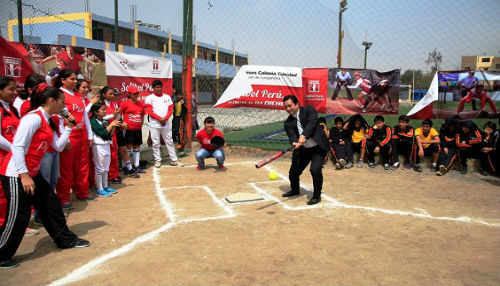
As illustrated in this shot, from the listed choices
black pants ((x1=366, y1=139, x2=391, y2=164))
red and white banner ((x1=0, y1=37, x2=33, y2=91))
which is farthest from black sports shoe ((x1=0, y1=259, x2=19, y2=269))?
black pants ((x1=366, y1=139, x2=391, y2=164))

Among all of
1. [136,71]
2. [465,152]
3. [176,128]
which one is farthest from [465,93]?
[136,71]

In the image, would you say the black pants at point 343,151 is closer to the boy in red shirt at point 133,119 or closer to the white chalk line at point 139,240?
the white chalk line at point 139,240

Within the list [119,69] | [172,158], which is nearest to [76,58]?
[119,69]

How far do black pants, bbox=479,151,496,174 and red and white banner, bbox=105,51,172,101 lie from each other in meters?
7.20

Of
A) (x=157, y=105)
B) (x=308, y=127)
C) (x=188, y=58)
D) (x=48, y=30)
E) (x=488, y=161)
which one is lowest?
(x=488, y=161)

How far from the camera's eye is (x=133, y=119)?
6645 millimetres

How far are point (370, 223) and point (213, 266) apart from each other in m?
2.18

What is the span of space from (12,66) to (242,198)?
4545 mm

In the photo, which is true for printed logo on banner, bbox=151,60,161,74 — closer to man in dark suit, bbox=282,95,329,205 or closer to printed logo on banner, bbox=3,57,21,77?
printed logo on banner, bbox=3,57,21,77

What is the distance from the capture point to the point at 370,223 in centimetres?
427

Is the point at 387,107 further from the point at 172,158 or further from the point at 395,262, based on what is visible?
the point at 395,262

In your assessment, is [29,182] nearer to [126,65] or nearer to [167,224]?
[167,224]

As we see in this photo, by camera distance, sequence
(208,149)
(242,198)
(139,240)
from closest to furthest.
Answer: (139,240)
(242,198)
(208,149)

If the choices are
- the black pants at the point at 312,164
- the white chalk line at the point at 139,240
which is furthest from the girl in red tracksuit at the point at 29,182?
the black pants at the point at 312,164
